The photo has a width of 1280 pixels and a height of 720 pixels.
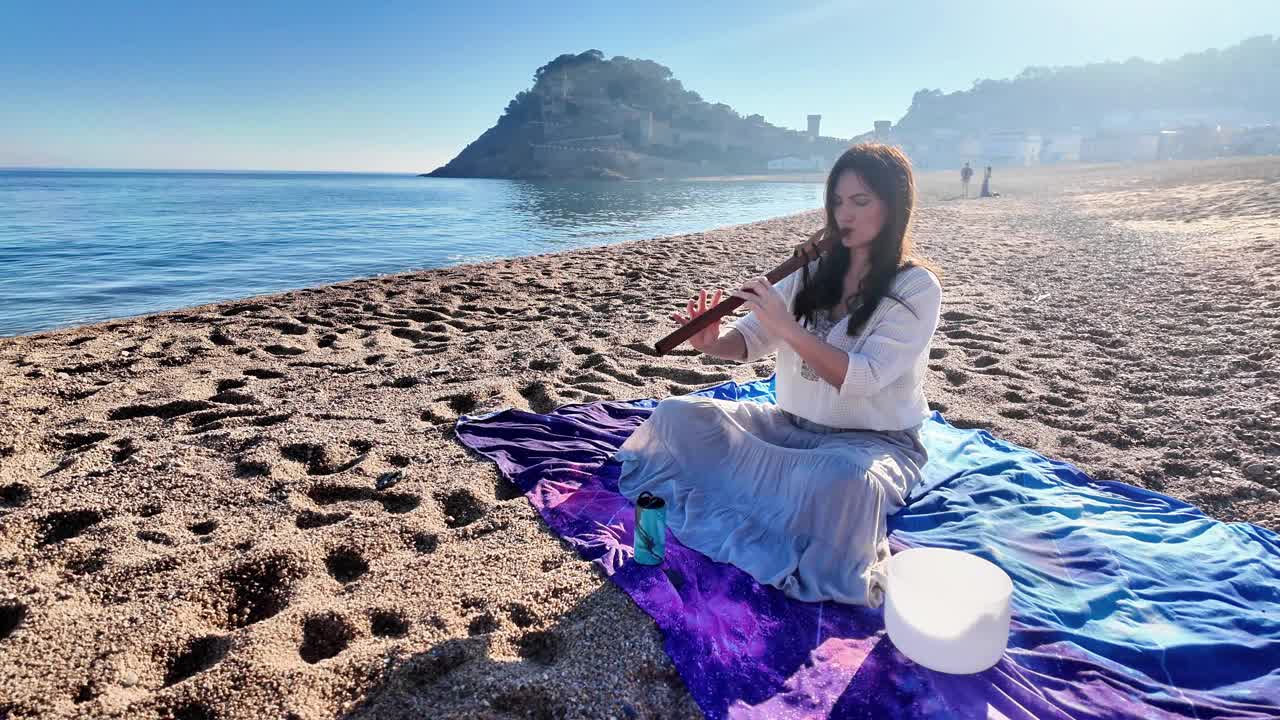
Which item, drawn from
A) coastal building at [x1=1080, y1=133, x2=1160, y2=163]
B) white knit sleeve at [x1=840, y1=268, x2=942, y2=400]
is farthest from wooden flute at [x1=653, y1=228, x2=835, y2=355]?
coastal building at [x1=1080, y1=133, x2=1160, y2=163]

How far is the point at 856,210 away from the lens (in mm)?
2559

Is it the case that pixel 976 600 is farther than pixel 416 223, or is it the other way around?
pixel 416 223

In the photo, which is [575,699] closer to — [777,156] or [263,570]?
[263,570]

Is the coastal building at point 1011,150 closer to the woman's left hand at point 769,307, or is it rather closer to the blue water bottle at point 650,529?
the woman's left hand at point 769,307

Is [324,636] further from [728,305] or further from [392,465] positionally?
[728,305]

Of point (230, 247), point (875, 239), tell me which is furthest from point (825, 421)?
point (230, 247)

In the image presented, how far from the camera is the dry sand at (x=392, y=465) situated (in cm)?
193

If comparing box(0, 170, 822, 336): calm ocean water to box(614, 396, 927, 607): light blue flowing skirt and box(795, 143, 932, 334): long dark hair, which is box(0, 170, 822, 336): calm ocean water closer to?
box(614, 396, 927, 607): light blue flowing skirt

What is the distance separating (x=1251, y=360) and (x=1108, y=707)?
13.8 ft

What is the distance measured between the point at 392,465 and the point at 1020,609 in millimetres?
2767

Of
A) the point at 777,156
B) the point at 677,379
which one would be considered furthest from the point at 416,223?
the point at 777,156

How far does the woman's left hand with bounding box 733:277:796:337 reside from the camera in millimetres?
2410

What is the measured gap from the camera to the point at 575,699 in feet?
6.07

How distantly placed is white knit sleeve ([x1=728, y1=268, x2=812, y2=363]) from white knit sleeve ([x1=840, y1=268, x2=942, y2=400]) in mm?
496
